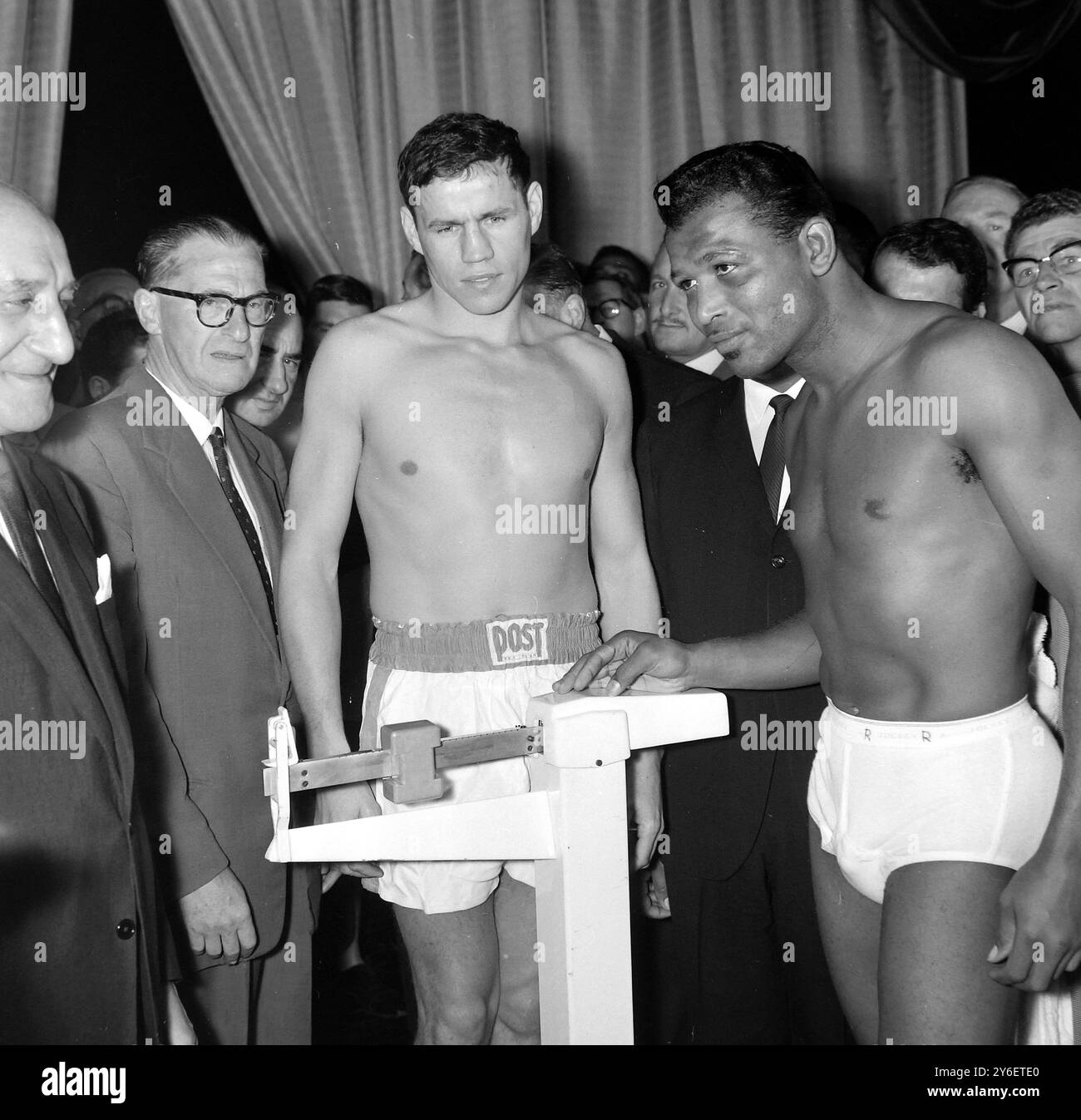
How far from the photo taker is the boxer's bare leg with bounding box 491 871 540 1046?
5.82ft

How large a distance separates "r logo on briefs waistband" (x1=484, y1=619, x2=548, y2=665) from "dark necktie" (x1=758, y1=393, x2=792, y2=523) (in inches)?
16.8

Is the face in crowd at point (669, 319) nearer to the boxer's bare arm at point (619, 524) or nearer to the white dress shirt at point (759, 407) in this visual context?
the white dress shirt at point (759, 407)

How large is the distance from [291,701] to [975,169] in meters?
3.07

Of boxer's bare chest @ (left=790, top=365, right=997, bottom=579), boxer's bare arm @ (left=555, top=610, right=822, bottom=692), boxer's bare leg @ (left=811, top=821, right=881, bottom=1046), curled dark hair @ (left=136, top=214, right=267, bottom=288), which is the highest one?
curled dark hair @ (left=136, top=214, right=267, bottom=288)

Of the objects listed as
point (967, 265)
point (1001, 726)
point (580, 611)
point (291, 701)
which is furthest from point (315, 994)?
point (967, 265)

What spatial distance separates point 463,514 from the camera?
5.65 ft

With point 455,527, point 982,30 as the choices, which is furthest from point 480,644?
point 982,30

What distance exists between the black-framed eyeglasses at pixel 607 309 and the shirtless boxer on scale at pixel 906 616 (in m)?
1.10

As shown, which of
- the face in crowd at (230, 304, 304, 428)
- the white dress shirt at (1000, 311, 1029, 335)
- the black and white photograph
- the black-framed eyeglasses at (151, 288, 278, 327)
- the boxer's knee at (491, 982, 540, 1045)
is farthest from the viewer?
the white dress shirt at (1000, 311, 1029, 335)

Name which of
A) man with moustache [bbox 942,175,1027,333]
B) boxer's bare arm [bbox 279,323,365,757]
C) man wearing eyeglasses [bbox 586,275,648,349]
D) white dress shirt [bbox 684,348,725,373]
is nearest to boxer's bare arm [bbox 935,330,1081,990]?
boxer's bare arm [bbox 279,323,365,757]

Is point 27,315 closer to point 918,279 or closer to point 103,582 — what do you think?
point 103,582

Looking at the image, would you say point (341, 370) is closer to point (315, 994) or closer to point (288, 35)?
point (315, 994)

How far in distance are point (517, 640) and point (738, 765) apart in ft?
1.48

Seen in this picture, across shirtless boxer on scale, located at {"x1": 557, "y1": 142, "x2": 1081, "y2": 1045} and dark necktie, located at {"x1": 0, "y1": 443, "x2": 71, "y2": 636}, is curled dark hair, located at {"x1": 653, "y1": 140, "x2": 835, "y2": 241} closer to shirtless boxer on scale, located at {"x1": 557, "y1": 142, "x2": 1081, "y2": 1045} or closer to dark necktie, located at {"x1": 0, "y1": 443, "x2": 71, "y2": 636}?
shirtless boxer on scale, located at {"x1": 557, "y1": 142, "x2": 1081, "y2": 1045}
